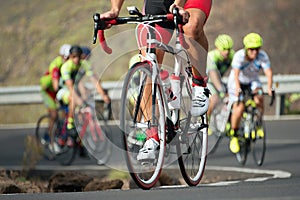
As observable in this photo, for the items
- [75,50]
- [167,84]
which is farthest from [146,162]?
[75,50]

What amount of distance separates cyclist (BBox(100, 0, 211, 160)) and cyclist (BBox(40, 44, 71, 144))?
31.0ft

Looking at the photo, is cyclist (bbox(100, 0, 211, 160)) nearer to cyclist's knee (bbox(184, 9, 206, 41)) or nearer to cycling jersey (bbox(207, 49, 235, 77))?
cyclist's knee (bbox(184, 9, 206, 41))

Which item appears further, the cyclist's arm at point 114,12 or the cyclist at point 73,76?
the cyclist at point 73,76

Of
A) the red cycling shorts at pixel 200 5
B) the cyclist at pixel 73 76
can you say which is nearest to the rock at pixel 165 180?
the red cycling shorts at pixel 200 5

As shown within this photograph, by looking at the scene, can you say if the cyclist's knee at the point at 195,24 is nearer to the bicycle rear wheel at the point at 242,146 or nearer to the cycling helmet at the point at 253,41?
the cycling helmet at the point at 253,41

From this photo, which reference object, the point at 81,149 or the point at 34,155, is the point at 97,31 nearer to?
the point at 34,155

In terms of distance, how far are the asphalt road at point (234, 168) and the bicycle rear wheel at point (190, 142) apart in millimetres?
185

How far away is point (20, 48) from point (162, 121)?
77.8ft

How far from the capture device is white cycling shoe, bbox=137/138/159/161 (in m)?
8.07

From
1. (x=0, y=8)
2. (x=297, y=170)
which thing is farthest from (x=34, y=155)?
(x=0, y=8)

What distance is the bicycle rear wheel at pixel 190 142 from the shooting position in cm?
871

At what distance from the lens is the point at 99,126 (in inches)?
719

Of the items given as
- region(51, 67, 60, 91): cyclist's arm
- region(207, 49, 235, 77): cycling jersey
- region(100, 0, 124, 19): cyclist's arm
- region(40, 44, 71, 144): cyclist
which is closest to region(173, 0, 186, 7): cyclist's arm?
region(100, 0, 124, 19): cyclist's arm

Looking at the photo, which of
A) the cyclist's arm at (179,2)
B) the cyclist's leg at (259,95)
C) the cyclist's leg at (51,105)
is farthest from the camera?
the cyclist's leg at (51,105)
